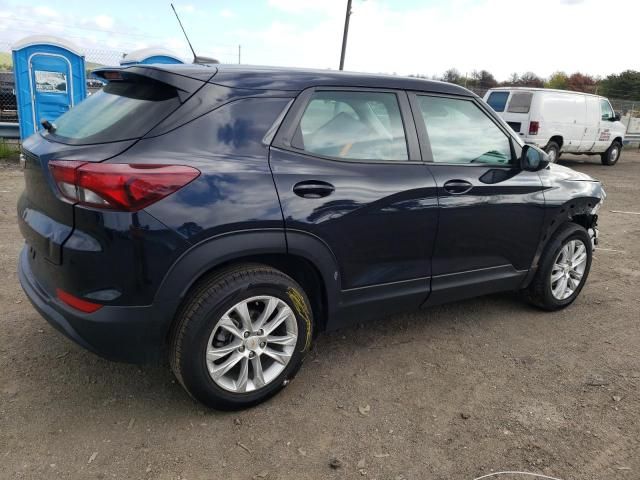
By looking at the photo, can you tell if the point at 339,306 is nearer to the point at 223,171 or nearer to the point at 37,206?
the point at 223,171

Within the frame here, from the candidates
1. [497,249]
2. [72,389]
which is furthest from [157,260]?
[497,249]

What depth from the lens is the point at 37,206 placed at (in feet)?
8.46

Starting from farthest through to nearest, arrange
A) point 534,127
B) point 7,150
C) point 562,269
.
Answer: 1. point 534,127
2. point 7,150
3. point 562,269

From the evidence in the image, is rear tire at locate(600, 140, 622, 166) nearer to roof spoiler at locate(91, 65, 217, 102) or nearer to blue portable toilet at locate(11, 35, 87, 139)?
blue portable toilet at locate(11, 35, 87, 139)

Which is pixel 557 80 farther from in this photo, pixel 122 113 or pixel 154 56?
pixel 122 113

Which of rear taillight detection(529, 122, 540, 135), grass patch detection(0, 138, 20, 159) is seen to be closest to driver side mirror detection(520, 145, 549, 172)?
grass patch detection(0, 138, 20, 159)

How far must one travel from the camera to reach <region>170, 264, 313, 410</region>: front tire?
248 cm

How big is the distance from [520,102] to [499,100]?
25.4 inches

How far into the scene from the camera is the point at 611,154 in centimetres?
1605

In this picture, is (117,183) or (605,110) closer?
(117,183)

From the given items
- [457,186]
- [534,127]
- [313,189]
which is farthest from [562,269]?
[534,127]

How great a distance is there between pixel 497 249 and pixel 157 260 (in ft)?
7.68

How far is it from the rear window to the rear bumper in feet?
2.58

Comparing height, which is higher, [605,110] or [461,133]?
[461,133]
